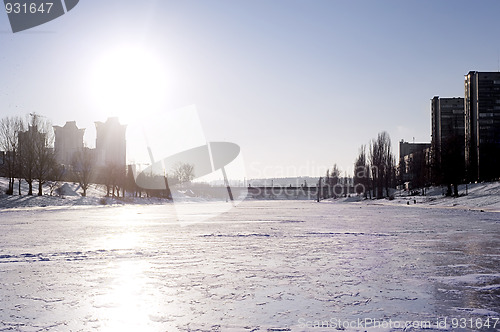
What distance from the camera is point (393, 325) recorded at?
4.42 m

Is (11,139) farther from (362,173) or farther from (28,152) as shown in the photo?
(362,173)

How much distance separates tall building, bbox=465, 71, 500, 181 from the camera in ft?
215

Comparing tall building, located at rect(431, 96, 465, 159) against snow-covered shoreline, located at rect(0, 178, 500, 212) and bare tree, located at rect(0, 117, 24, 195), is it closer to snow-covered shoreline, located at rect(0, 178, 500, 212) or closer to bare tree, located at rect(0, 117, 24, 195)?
snow-covered shoreline, located at rect(0, 178, 500, 212)

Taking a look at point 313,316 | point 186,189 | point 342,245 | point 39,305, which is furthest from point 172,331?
point 186,189

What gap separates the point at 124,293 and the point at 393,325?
3566 millimetres

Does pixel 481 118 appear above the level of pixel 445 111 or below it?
below

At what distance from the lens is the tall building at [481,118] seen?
6556cm

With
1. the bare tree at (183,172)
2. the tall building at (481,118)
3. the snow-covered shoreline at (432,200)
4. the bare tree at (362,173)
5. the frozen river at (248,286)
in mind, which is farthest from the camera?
the bare tree at (183,172)

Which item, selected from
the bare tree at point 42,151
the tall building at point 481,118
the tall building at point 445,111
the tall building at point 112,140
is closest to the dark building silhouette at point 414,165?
the tall building at point 445,111

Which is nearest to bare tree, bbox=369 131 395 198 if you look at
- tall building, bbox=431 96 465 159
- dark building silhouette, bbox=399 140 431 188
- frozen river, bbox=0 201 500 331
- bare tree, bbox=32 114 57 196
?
dark building silhouette, bbox=399 140 431 188

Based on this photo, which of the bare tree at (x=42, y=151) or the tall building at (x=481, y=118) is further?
the tall building at (x=481, y=118)

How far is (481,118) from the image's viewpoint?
7075 centimetres

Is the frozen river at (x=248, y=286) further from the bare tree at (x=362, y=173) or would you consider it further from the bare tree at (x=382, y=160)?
the bare tree at (x=362, y=173)

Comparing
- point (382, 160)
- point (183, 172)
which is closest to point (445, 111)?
point (382, 160)
